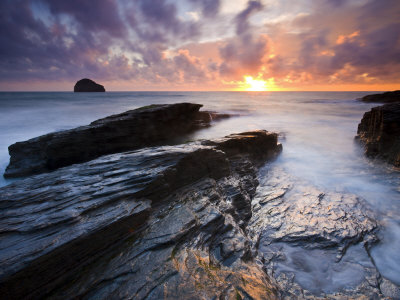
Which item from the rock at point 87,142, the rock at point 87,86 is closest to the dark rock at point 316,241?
the rock at point 87,142

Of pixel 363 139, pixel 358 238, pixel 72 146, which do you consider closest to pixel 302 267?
pixel 358 238

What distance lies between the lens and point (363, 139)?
1263 cm

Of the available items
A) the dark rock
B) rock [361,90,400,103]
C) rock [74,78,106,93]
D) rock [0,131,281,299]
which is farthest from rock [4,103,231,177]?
rock [74,78,106,93]

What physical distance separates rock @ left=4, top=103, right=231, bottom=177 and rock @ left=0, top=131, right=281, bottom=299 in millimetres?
4616

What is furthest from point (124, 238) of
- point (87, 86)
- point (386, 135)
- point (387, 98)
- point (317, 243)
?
point (87, 86)

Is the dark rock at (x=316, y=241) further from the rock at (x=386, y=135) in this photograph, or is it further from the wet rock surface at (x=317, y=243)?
the rock at (x=386, y=135)

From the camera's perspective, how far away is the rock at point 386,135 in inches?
380

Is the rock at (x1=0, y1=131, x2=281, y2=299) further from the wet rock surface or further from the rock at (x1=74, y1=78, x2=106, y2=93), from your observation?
the rock at (x1=74, y1=78, x2=106, y2=93)

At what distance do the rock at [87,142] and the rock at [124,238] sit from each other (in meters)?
4.62

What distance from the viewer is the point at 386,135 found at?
1018cm

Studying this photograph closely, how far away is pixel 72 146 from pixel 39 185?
5392mm

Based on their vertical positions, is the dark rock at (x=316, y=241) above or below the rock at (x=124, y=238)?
below

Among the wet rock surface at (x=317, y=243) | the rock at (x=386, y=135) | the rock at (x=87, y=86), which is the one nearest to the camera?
the wet rock surface at (x=317, y=243)

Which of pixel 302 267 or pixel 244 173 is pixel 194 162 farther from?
pixel 302 267
